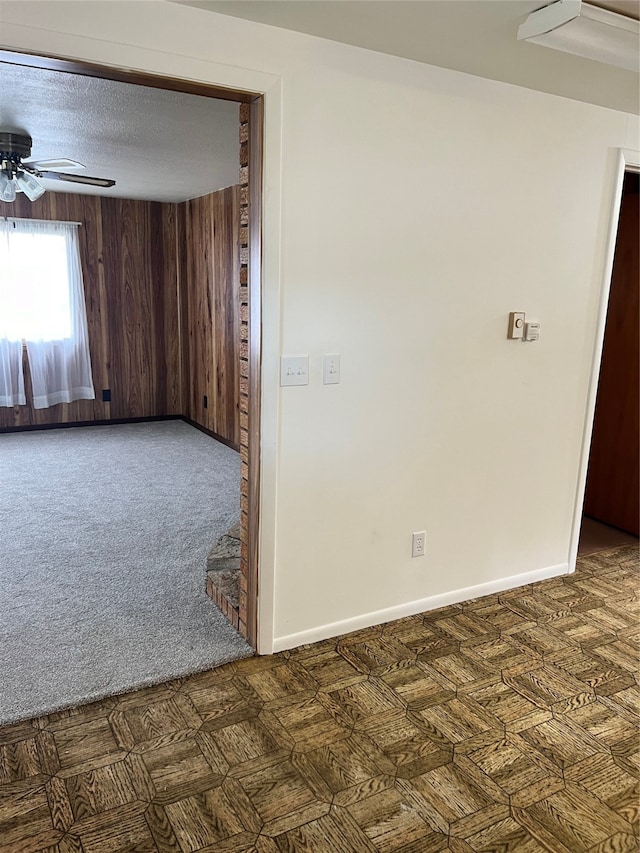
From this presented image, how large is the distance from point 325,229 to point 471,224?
2.27 feet

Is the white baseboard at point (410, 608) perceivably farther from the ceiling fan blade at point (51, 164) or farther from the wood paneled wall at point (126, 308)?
the wood paneled wall at point (126, 308)

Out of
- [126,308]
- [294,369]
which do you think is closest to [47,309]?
[126,308]

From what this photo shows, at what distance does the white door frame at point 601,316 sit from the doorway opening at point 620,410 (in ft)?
1.28

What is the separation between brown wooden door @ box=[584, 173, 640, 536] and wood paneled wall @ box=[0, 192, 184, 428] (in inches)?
173

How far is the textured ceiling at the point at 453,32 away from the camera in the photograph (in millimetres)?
1927

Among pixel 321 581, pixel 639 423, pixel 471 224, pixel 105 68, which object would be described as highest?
pixel 105 68

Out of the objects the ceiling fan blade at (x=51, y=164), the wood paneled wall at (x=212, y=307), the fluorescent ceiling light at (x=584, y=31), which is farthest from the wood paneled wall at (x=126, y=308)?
the fluorescent ceiling light at (x=584, y=31)

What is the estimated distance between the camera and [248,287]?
7.74 ft

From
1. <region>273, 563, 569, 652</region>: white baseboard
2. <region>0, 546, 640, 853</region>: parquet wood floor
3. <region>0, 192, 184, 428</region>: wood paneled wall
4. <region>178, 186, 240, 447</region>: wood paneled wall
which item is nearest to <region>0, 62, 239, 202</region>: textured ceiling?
<region>178, 186, 240, 447</region>: wood paneled wall

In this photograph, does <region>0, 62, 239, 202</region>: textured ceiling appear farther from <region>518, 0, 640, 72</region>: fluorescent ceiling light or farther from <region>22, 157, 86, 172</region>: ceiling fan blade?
<region>518, 0, 640, 72</region>: fluorescent ceiling light

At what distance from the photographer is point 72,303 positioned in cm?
627

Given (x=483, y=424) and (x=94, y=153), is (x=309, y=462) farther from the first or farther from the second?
(x=94, y=153)

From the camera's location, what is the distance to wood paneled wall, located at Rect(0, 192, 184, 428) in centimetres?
634

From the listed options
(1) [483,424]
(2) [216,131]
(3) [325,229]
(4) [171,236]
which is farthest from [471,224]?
(4) [171,236]
